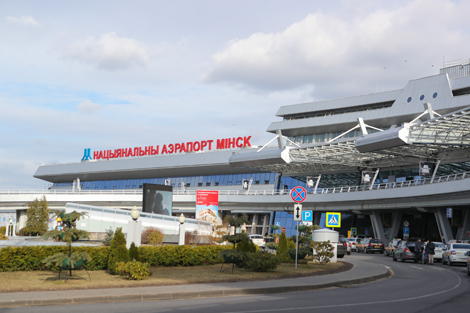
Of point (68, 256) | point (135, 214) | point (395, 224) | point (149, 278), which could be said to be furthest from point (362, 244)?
point (68, 256)

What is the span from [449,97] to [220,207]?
35441 mm

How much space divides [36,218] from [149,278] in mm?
53998

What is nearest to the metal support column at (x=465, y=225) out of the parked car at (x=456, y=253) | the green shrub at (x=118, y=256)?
the parked car at (x=456, y=253)

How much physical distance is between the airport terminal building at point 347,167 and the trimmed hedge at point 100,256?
89.3 ft

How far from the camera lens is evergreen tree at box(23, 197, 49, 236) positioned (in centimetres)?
6938

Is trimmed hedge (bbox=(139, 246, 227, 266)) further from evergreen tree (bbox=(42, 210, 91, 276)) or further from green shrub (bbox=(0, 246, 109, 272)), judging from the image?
evergreen tree (bbox=(42, 210, 91, 276))

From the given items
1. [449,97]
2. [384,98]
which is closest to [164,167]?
[384,98]

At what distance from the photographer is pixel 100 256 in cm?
2353

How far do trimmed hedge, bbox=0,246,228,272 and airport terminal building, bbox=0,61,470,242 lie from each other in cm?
2723

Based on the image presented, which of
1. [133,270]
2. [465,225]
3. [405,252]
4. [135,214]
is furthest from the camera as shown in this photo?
[465,225]

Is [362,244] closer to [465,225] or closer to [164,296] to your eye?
[465,225]

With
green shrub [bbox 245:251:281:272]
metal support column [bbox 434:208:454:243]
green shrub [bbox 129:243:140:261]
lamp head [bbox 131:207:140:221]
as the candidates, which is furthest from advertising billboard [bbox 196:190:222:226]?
green shrub [bbox 129:243:140:261]

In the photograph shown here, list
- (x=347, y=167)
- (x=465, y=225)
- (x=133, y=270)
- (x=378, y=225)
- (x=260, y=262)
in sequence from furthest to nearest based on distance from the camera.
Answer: (x=347, y=167), (x=378, y=225), (x=465, y=225), (x=260, y=262), (x=133, y=270)

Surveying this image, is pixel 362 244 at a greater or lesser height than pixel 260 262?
lesser
